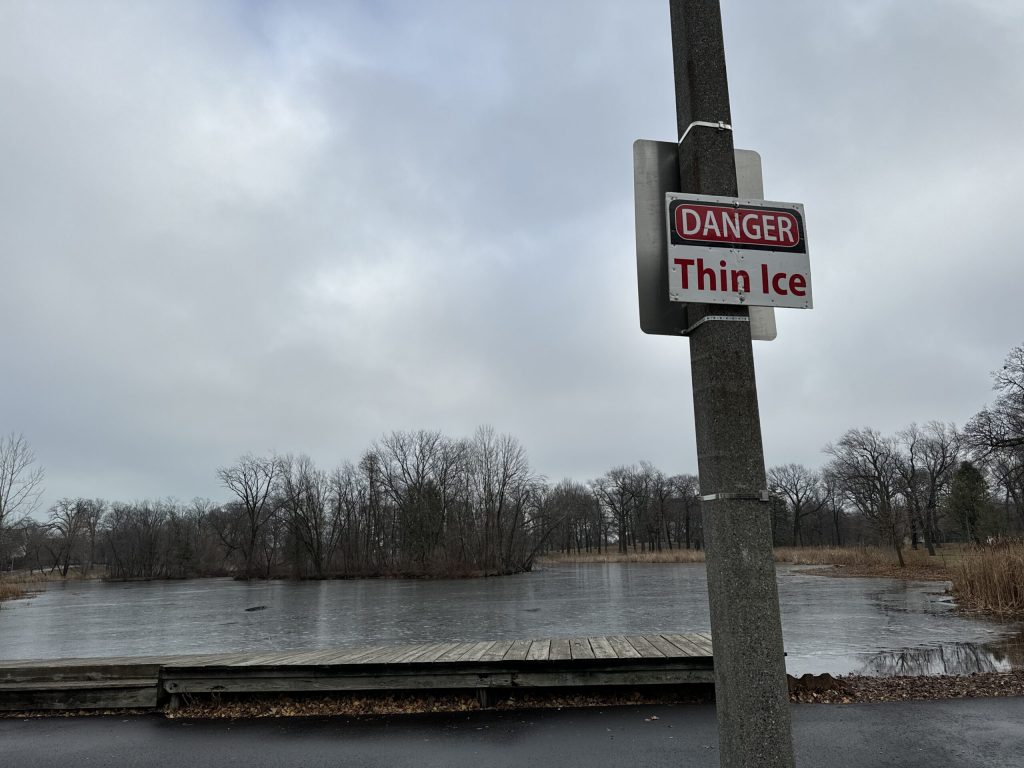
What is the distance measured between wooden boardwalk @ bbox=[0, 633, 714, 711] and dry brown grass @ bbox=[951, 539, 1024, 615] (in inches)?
489

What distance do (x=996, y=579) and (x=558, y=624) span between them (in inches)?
398

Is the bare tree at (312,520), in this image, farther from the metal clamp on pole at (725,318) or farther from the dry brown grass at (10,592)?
the metal clamp on pole at (725,318)

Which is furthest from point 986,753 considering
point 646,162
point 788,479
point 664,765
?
point 788,479

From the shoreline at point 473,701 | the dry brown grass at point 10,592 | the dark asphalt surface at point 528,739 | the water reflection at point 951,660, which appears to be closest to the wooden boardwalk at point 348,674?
the shoreline at point 473,701

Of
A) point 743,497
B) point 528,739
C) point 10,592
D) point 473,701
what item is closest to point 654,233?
point 743,497

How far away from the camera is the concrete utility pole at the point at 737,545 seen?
1.99 metres

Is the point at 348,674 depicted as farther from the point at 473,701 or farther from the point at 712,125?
the point at 712,125

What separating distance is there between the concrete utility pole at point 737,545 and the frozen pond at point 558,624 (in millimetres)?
7791

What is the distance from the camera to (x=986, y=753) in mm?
4707

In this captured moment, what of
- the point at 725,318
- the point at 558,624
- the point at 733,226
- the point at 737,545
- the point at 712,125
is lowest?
the point at 558,624

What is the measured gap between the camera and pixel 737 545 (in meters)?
2.05

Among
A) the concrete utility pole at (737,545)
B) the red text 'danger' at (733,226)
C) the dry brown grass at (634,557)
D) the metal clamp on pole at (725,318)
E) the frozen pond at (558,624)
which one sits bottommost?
the dry brown grass at (634,557)

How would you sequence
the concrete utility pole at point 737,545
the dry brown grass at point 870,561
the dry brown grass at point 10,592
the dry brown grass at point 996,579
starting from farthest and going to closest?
the dry brown grass at point 10,592, the dry brown grass at point 870,561, the dry brown grass at point 996,579, the concrete utility pole at point 737,545

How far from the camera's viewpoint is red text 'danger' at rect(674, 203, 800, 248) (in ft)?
7.50
